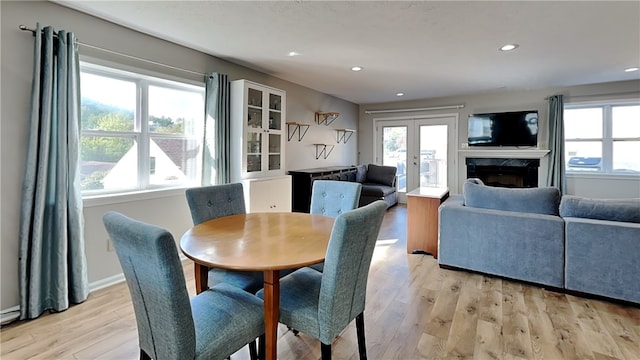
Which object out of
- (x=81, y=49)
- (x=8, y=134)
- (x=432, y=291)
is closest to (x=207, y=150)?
(x=81, y=49)

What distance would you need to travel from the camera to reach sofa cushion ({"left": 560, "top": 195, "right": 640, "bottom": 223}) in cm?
248

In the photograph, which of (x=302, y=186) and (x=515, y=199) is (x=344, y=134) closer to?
(x=302, y=186)

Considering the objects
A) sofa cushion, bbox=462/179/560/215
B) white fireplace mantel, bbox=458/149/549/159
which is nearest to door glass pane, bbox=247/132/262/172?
sofa cushion, bbox=462/179/560/215

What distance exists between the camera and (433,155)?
22.2ft

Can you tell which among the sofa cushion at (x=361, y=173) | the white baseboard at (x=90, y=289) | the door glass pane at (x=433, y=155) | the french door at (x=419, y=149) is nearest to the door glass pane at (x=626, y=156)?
the french door at (x=419, y=149)

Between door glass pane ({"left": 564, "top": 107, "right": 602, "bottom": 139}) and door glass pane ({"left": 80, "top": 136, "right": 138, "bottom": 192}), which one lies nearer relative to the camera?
door glass pane ({"left": 80, "top": 136, "right": 138, "bottom": 192})

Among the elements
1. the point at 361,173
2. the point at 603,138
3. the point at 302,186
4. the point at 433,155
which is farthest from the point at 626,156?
the point at 302,186

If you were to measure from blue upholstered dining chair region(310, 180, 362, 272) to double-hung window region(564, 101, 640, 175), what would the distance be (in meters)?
5.12

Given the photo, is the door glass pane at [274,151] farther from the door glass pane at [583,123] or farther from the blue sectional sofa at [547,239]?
the door glass pane at [583,123]

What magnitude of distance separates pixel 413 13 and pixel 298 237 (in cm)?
197

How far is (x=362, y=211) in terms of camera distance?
4.70 feet

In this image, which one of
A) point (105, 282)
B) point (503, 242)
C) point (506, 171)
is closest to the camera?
point (105, 282)

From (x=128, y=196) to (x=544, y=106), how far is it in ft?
21.4

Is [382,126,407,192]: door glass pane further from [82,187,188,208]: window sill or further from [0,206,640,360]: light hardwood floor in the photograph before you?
[82,187,188,208]: window sill
